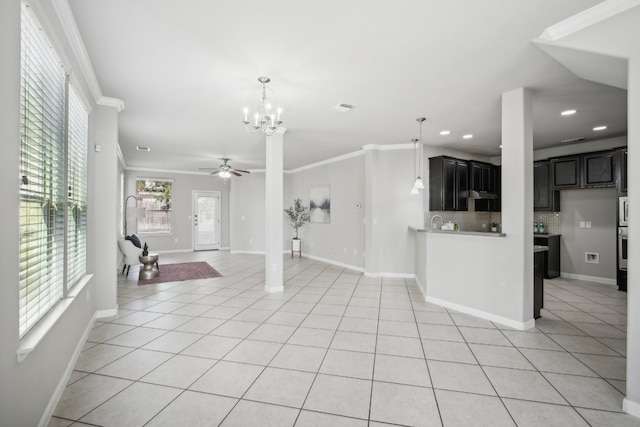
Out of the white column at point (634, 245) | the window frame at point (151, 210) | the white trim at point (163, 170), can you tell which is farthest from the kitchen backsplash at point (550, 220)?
the window frame at point (151, 210)

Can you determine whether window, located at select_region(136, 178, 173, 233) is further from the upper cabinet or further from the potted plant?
the upper cabinet

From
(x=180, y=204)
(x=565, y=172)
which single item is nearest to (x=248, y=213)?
(x=180, y=204)

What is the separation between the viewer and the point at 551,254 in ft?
19.1

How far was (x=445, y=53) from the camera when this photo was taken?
8.66ft

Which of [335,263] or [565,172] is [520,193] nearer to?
[565,172]

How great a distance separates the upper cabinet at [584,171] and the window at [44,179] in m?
7.44

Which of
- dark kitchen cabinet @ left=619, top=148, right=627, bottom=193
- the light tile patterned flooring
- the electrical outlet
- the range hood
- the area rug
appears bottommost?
the light tile patterned flooring

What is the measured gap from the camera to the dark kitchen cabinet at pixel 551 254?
5766 mm

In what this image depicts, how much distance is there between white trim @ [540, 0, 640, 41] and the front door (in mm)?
9691

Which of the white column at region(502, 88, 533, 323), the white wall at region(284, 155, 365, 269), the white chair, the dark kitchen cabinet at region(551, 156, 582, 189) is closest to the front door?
the white wall at region(284, 155, 365, 269)

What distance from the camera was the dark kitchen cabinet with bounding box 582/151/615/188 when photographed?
5121 mm

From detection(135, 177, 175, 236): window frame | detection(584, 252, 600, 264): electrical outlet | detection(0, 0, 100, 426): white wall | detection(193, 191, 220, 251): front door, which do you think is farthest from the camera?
detection(193, 191, 220, 251): front door

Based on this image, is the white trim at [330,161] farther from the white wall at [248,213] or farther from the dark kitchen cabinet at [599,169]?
the dark kitchen cabinet at [599,169]

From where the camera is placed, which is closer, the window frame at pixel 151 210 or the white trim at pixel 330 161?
the white trim at pixel 330 161
